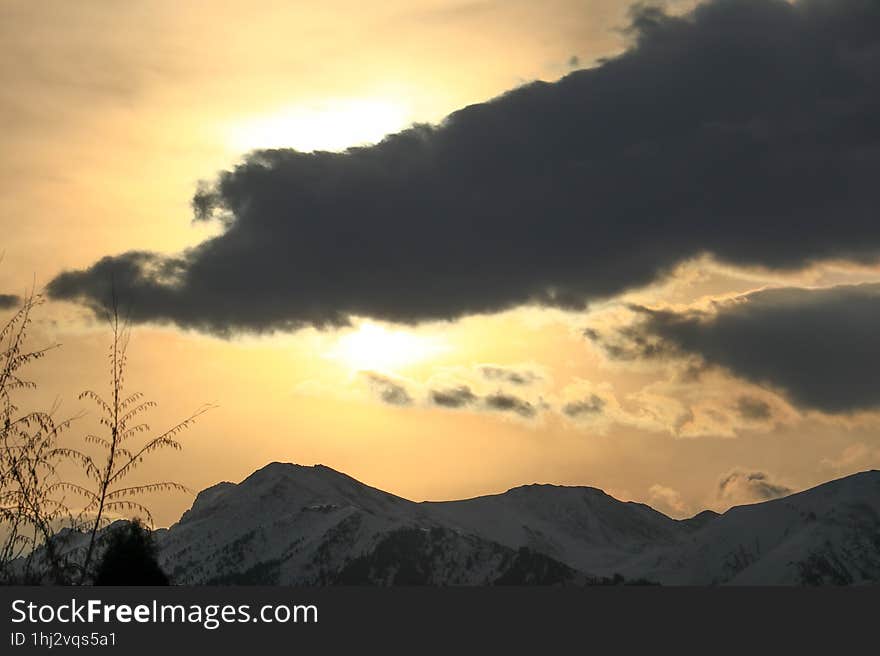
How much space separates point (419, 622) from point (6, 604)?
22291mm

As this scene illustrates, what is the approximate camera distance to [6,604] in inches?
2341

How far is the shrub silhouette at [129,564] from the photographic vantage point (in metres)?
90.4

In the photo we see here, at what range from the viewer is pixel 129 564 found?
91625 mm

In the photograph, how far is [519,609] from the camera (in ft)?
236

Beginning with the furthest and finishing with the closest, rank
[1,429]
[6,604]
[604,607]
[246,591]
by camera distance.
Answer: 1. [604,607]
2. [246,591]
3. [6,604]
4. [1,429]

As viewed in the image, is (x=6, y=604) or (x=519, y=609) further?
(x=519, y=609)

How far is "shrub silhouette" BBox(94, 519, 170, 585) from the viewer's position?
90438 mm

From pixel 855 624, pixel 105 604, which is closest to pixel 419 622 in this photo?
pixel 105 604

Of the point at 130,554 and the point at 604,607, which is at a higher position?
the point at 130,554

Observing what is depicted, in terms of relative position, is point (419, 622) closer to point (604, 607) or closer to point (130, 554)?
point (604, 607)

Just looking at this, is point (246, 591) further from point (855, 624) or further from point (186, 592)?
point (855, 624)

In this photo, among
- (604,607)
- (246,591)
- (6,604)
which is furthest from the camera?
(604,607)

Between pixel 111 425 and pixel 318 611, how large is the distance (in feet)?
61.7

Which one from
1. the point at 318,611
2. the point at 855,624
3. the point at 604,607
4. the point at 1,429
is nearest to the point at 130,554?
the point at 318,611
